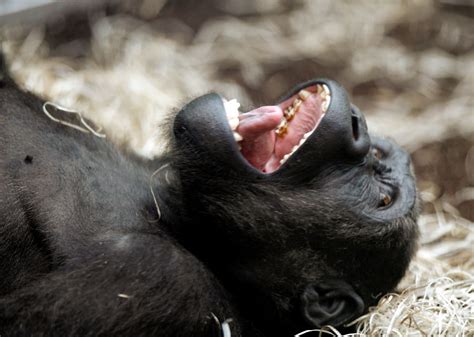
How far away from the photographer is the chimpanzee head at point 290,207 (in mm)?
3359

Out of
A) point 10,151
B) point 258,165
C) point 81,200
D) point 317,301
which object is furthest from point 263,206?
point 10,151

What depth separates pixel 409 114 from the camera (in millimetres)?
6250

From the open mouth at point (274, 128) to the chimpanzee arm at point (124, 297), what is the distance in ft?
1.60

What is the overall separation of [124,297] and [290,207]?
2.48 feet

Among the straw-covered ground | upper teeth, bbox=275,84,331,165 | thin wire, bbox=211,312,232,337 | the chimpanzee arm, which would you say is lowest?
the straw-covered ground

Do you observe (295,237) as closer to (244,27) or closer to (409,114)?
(409,114)

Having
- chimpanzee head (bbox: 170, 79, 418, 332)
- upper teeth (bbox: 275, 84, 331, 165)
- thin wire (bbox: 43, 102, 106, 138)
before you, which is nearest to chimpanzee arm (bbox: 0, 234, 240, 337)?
chimpanzee head (bbox: 170, 79, 418, 332)

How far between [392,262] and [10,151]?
1.66 metres

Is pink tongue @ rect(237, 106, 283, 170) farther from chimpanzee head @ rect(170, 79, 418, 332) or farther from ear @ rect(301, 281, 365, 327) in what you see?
ear @ rect(301, 281, 365, 327)

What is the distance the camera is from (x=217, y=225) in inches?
137

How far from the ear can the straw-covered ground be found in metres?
0.83

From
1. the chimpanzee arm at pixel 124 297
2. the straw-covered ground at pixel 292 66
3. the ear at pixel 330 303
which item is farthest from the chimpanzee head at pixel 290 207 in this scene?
the straw-covered ground at pixel 292 66

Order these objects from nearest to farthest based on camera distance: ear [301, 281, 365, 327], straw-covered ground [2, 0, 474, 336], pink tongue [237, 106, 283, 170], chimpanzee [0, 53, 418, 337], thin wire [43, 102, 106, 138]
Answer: chimpanzee [0, 53, 418, 337], pink tongue [237, 106, 283, 170], ear [301, 281, 365, 327], thin wire [43, 102, 106, 138], straw-covered ground [2, 0, 474, 336]

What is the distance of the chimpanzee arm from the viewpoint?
3045mm
